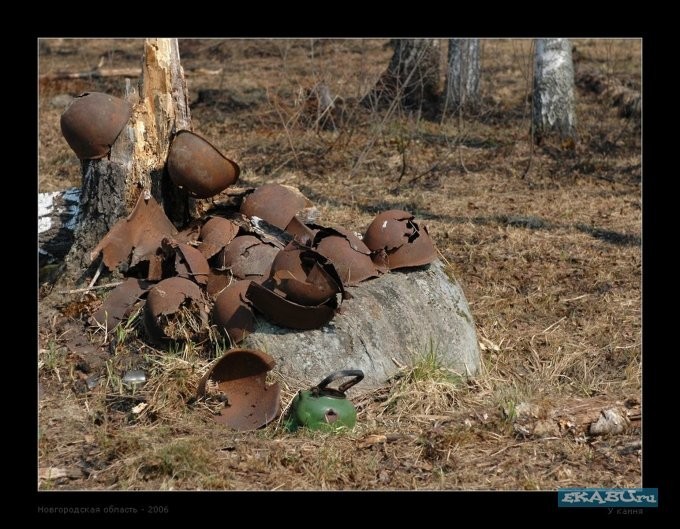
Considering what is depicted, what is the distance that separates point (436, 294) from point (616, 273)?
233cm

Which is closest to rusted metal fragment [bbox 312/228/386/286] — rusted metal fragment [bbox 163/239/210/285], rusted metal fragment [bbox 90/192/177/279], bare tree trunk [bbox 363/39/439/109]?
rusted metal fragment [bbox 163/239/210/285]

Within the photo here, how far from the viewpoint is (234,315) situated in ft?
17.2

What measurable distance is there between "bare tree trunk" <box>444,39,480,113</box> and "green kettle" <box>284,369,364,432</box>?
26.2 feet

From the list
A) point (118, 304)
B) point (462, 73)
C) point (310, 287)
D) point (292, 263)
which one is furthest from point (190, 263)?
point (462, 73)

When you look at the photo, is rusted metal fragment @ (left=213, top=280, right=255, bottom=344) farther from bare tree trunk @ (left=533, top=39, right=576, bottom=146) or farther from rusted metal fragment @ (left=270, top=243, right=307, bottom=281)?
bare tree trunk @ (left=533, top=39, right=576, bottom=146)

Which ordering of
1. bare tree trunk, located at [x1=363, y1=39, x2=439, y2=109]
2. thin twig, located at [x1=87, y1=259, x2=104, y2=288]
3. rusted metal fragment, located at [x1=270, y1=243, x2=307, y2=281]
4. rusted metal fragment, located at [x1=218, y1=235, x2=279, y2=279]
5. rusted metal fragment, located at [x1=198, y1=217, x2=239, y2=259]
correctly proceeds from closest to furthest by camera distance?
rusted metal fragment, located at [x1=270, y1=243, x2=307, y2=281] < rusted metal fragment, located at [x1=218, y1=235, x2=279, y2=279] < rusted metal fragment, located at [x1=198, y1=217, x2=239, y2=259] < thin twig, located at [x1=87, y1=259, x2=104, y2=288] < bare tree trunk, located at [x1=363, y1=39, x2=439, y2=109]

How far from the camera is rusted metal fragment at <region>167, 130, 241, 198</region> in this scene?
603 cm

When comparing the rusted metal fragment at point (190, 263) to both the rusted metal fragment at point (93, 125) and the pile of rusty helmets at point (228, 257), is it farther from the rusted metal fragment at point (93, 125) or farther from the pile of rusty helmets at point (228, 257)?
the rusted metal fragment at point (93, 125)

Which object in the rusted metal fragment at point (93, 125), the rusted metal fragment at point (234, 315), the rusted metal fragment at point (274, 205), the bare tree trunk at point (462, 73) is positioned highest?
the bare tree trunk at point (462, 73)

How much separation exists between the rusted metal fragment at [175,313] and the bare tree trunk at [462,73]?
25.0 ft

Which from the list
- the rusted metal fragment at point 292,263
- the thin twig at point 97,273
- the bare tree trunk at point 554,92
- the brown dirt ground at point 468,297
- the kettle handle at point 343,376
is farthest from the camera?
the bare tree trunk at point 554,92

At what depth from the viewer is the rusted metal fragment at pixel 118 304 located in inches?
221

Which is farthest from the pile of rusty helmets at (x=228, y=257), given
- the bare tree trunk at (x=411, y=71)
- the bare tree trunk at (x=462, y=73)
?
the bare tree trunk at (x=462, y=73)

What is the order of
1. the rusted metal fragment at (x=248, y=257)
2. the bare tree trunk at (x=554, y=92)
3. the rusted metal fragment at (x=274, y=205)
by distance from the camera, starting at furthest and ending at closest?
the bare tree trunk at (x=554, y=92), the rusted metal fragment at (x=274, y=205), the rusted metal fragment at (x=248, y=257)
